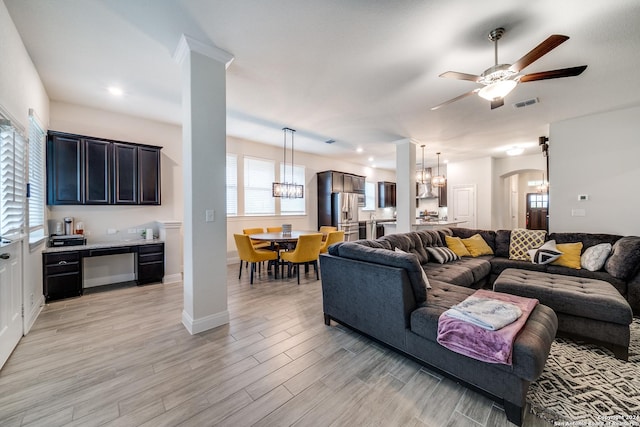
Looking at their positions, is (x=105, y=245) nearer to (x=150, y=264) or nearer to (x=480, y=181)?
(x=150, y=264)

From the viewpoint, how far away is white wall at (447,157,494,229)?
769cm

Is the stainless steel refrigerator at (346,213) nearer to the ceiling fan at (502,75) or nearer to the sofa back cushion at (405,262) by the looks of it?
the sofa back cushion at (405,262)

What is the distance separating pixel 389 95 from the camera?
142 inches

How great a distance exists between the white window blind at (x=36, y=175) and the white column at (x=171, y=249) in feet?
4.82

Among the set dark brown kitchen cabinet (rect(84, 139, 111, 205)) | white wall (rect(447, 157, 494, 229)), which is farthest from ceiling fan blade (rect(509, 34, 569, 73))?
white wall (rect(447, 157, 494, 229))

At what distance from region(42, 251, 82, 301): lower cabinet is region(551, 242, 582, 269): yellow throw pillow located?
6873 mm

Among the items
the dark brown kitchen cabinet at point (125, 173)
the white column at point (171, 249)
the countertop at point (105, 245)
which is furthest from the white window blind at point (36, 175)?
the white column at point (171, 249)

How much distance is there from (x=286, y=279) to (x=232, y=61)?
3417mm

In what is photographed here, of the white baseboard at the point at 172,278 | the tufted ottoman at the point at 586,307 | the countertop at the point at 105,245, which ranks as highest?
the countertop at the point at 105,245

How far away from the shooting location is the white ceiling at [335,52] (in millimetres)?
2070

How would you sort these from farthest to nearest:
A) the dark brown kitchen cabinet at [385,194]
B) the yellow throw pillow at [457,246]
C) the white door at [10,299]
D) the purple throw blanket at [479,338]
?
the dark brown kitchen cabinet at [385,194], the yellow throw pillow at [457,246], the white door at [10,299], the purple throw blanket at [479,338]

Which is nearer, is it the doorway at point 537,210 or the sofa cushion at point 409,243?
the sofa cushion at point 409,243

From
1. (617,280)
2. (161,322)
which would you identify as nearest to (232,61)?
(161,322)

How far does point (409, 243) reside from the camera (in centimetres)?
364
